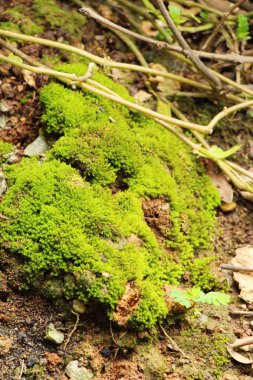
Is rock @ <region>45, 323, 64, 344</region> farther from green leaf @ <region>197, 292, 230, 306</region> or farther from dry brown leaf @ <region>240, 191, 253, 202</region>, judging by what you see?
dry brown leaf @ <region>240, 191, 253, 202</region>

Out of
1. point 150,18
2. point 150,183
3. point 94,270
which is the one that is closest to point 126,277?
point 94,270

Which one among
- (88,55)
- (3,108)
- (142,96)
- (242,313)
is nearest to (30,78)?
(3,108)

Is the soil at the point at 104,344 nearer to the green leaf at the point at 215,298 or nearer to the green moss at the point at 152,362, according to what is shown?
the green moss at the point at 152,362

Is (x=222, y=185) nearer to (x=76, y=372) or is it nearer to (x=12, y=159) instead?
(x=12, y=159)

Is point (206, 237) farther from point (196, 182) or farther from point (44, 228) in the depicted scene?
point (44, 228)

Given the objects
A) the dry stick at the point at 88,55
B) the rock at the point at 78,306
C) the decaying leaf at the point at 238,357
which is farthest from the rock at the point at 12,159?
the decaying leaf at the point at 238,357
